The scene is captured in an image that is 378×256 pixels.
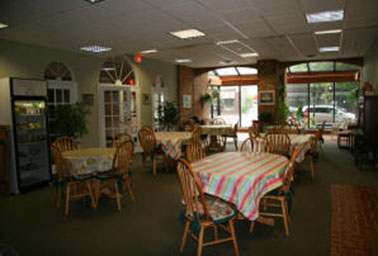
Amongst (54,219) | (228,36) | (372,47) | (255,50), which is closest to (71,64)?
(228,36)

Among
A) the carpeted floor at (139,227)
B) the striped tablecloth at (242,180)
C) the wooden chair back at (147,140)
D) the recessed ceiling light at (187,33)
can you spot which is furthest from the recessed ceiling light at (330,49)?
the striped tablecloth at (242,180)

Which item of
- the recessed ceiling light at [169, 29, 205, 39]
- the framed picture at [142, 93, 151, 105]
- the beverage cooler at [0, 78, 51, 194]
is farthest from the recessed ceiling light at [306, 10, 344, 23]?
the framed picture at [142, 93, 151, 105]

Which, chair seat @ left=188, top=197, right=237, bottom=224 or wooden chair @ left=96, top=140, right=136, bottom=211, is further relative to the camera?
wooden chair @ left=96, top=140, right=136, bottom=211

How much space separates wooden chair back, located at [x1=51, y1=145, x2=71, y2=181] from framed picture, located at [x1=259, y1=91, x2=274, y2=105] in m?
8.21

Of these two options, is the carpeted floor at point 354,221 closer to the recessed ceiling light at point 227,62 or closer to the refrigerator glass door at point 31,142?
the refrigerator glass door at point 31,142

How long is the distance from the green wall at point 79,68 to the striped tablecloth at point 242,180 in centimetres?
467

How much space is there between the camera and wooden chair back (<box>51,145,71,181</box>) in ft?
13.0

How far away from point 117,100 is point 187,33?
3.26m

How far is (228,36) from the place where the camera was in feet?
20.4

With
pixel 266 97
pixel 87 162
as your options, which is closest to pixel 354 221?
pixel 87 162

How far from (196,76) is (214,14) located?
755cm

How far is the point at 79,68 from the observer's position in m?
7.17

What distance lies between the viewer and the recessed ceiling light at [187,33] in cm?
572

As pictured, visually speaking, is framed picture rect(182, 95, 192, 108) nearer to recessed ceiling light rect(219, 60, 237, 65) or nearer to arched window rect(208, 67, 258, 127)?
recessed ceiling light rect(219, 60, 237, 65)
